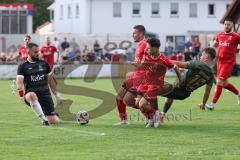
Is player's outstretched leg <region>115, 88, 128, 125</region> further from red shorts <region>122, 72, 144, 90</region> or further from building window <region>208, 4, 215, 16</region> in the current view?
building window <region>208, 4, 215, 16</region>

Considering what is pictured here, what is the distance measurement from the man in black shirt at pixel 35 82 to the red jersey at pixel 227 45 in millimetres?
5394

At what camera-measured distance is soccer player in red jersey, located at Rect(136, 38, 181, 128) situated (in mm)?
14453

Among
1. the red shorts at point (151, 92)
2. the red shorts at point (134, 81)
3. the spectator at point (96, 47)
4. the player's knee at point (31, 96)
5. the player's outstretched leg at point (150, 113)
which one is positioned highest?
the spectator at point (96, 47)

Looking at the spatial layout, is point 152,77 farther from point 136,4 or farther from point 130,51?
point 136,4

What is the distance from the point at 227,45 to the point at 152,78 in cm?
491

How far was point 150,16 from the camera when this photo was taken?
248ft

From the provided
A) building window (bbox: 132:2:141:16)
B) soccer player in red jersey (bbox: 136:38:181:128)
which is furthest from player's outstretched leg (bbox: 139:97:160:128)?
building window (bbox: 132:2:141:16)

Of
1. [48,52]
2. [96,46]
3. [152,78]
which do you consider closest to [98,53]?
[96,46]

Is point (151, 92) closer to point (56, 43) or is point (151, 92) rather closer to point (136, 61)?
point (136, 61)

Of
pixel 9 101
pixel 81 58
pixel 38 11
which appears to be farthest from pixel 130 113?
pixel 38 11

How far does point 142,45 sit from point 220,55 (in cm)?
515

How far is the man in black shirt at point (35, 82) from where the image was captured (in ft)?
50.2

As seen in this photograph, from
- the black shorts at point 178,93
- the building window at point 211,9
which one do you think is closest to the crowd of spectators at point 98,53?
the black shorts at point 178,93

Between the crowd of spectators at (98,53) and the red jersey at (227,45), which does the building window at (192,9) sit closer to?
the crowd of spectators at (98,53)
